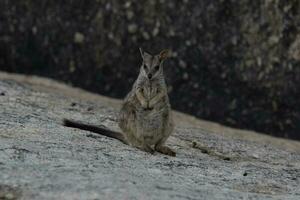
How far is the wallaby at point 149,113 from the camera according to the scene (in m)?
9.00

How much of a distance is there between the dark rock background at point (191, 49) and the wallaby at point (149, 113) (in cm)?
581

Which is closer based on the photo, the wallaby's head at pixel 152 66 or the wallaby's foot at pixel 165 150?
the wallaby's foot at pixel 165 150

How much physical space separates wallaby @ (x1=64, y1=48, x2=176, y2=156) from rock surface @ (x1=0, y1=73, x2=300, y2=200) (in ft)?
0.65

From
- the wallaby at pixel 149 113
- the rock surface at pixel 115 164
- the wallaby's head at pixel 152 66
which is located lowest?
the rock surface at pixel 115 164

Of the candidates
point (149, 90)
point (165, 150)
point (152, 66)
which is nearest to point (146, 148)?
point (165, 150)

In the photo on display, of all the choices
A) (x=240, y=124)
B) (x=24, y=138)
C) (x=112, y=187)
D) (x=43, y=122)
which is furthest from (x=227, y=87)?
(x=112, y=187)

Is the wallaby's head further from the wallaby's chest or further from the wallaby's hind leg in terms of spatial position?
the wallaby's hind leg

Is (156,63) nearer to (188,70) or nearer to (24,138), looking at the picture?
(24,138)

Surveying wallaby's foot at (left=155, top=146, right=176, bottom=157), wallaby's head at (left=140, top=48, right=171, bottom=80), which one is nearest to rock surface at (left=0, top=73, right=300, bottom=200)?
wallaby's foot at (left=155, top=146, right=176, bottom=157)

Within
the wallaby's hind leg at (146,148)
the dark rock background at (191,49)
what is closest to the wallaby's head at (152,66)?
the wallaby's hind leg at (146,148)

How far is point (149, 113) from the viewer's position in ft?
29.7

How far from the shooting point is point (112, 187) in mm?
6906

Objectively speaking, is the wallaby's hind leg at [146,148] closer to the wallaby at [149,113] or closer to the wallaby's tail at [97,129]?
the wallaby at [149,113]

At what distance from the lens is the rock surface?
22.7 ft
